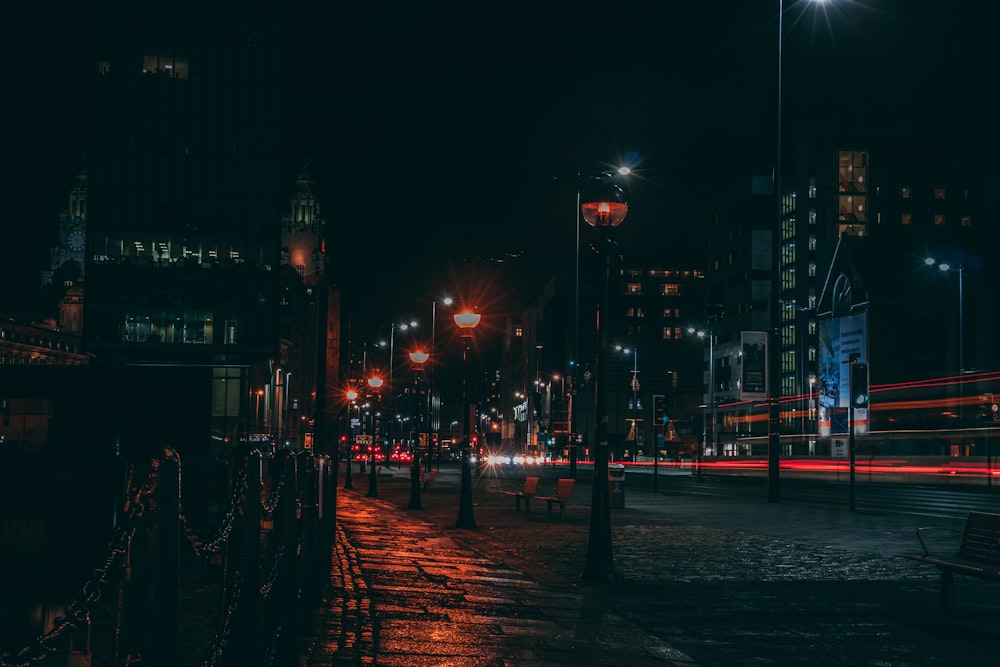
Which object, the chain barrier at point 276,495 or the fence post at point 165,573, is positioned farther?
the chain barrier at point 276,495

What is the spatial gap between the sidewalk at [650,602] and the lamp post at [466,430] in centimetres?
77

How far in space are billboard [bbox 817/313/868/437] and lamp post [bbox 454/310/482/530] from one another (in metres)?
45.0

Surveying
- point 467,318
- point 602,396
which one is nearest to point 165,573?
point 602,396

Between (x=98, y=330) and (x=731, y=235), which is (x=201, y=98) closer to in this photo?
(x=98, y=330)

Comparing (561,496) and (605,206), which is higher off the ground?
(605,206)

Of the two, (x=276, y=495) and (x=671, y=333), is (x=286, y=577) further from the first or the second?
(x=671, y=333)

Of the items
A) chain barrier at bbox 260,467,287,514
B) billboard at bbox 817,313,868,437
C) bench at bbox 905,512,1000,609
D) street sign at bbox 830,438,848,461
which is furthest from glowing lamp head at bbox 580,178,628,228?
billboard at bbox 817,313,868,437

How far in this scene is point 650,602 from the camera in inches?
494

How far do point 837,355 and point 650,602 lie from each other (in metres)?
60.6

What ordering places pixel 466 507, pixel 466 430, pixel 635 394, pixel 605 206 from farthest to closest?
1. pixel 635 394
2. pixel 466 430
3. pixel 466 507
4. pixel 605 206

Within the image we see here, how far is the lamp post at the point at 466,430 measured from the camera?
74.3 ft

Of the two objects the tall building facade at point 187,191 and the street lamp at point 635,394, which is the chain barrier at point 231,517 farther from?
the tall building facade at point 187,191

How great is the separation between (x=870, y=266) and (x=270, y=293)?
52.2 metres

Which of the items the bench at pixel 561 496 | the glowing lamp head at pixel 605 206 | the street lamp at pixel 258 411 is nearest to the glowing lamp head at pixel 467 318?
the bench at pixel 561 496
